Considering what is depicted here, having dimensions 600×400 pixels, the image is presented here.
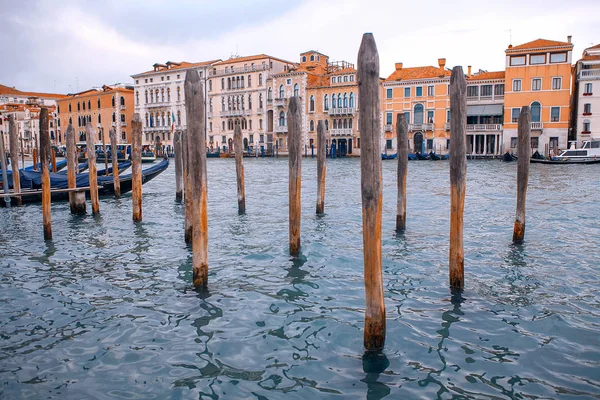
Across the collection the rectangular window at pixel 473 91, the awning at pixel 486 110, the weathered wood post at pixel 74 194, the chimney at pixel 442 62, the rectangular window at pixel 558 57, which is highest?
the chimney at pixel 442 62

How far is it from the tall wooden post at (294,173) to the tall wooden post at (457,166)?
2098mm

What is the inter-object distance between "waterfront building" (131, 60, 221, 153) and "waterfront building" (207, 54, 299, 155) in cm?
175

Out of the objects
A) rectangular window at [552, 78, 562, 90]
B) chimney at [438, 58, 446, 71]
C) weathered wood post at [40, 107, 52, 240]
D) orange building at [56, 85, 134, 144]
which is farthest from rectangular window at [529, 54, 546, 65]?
orange building at [56, 85, 134, 144]

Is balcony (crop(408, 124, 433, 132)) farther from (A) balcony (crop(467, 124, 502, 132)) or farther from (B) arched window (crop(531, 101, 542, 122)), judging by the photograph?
(B) arched window (crop(531, 101, 542, 122))

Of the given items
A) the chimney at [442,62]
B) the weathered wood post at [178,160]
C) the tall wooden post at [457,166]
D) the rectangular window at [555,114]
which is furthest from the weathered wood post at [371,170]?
the chimney at [442,62]

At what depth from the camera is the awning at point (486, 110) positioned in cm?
3484

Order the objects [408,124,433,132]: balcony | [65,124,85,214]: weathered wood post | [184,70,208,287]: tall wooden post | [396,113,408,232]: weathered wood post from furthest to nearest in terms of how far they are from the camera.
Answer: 1. [408,124,433,132]: balcony
2. [65,124,85,214]: weathered wood post
3. [396,113,408,232]: weathered wood post
4. [184,70,208,287]: tall wooden post

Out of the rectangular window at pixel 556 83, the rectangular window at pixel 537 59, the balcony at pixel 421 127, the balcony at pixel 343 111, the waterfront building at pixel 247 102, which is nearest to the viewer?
the rectangular window at pixel 556 83

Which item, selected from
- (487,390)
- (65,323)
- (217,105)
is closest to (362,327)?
(487,390)

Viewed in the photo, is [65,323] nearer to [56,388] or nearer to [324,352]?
[56,388]

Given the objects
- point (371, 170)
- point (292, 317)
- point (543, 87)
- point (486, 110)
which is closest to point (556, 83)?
point (543, 87)

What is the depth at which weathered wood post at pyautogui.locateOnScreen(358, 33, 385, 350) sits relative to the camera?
340cm

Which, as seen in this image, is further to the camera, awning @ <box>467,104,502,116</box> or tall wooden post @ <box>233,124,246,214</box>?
awning @ <box>467,104,502,116</box>

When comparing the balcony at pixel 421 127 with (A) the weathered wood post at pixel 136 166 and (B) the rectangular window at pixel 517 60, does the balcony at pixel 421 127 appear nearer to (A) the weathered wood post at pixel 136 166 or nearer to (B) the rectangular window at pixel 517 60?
(B) the rectangular window at pixel 517 60
